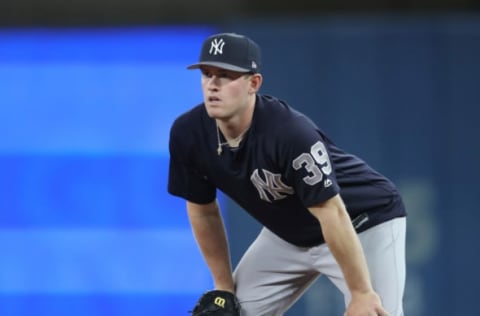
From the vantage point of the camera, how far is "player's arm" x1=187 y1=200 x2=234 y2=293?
15.2 ft

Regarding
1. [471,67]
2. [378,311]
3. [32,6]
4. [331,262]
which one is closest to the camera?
[378,311]

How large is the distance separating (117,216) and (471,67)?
2.44m

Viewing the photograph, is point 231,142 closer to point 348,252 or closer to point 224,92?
point 224,92

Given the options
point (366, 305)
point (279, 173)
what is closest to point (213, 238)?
point (279, 173)

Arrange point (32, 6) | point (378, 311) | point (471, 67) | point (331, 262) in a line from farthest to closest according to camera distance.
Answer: point (32, 6) → point (471, 67) → point (331, 262) → point (378, 311)

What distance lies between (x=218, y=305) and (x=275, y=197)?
55cm

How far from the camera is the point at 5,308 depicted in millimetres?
7281

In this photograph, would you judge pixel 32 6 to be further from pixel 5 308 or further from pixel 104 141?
pixel 5 308

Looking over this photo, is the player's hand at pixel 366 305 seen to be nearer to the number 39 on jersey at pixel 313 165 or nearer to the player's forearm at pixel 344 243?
the player's forearm at pixel 344 243

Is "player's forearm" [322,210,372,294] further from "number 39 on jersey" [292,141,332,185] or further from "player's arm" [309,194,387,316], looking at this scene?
"number 39 on jersey" [292,141,332,185]

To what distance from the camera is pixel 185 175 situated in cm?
455

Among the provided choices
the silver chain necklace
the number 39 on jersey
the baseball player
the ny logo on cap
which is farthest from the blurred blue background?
the number 39 on jersey

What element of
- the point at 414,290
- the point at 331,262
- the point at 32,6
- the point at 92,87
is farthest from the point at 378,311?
the point at 32,6

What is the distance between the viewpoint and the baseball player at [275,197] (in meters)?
4.14
